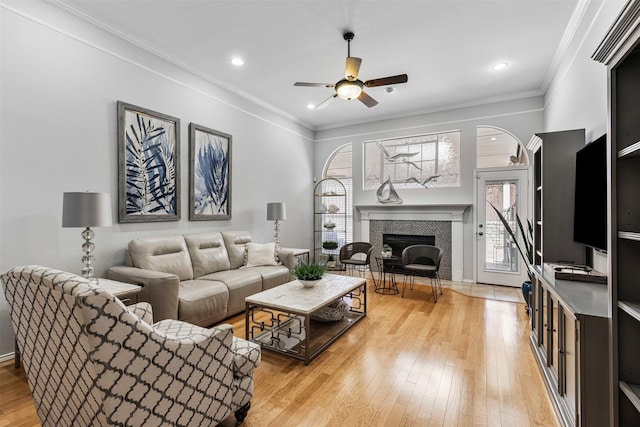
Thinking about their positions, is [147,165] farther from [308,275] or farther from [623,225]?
[623,225]

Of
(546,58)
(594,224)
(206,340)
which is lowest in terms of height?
(206,340)

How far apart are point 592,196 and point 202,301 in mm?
3433

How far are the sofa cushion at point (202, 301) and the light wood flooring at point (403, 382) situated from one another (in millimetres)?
303

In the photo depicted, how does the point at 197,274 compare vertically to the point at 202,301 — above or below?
above

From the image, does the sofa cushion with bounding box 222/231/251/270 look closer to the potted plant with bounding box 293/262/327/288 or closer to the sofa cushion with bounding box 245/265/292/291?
the sofa cushion with bounding box 245/265/292/291

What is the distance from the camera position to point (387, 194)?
5906mm

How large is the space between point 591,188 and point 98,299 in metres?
3.04

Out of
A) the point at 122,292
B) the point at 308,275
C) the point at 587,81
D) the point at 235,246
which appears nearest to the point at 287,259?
the point at 235,246

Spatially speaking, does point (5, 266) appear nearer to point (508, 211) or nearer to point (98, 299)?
point (98, 299)

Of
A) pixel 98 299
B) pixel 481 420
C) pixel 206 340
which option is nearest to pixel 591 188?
pixel 481 420

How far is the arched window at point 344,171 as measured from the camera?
6.46m

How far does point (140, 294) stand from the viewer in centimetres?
274

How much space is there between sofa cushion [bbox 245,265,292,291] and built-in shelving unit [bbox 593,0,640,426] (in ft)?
10.7

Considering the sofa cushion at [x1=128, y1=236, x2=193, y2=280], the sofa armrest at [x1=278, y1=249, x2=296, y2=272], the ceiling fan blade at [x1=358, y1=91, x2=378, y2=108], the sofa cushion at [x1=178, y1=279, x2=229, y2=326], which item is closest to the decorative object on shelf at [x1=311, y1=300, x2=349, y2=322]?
the sofa cushion at [x1=178, y1=279, x2=229, y2=326]
